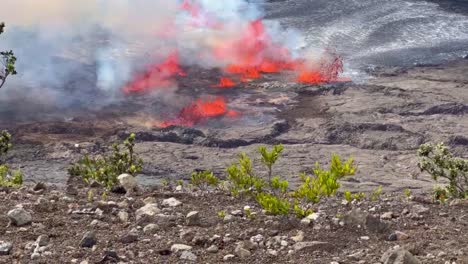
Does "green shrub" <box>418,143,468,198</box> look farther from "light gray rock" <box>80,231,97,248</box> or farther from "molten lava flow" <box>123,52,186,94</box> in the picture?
"molten lava flow" <box>123,52,186,94</box>

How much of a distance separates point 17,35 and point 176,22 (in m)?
13.3

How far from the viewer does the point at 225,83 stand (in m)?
36.5

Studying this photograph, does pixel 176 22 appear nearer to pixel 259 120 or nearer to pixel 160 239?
pixel 259 120

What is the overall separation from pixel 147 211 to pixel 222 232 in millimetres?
1124

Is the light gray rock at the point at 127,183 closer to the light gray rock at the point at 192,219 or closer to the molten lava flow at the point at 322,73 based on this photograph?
the light gray rock at the point at 192,219

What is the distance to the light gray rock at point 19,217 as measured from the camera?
6.74 m

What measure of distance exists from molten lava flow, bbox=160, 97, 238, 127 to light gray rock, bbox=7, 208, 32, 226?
72.9ft

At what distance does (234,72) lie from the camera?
39188mm

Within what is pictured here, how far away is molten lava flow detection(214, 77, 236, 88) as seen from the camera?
3591cm

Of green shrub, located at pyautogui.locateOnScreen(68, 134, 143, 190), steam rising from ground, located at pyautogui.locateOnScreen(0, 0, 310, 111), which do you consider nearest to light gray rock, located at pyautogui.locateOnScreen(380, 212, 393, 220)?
green shrub, located at pyautogui.locateOnScreen(68, 134, 143, 190)

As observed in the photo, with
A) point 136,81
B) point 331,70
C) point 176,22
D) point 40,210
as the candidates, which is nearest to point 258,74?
point 331,70

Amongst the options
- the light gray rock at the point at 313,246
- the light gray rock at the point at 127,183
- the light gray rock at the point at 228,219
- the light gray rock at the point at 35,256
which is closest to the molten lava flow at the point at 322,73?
the light gray rock at the point at 127,183

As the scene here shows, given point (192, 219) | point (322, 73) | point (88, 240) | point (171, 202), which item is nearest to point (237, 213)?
point (192, 219)

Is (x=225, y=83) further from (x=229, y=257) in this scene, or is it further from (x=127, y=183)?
(x=229, y=257)
